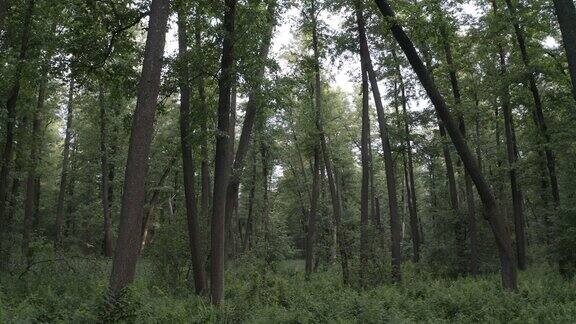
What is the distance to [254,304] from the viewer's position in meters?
10.8

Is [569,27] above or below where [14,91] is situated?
below

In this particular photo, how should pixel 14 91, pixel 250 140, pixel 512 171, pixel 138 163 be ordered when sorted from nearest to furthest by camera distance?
pixel 138 163, pixel 14 91, pixel 250 140, pixel 512 171

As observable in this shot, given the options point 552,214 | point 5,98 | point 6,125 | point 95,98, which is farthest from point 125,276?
point 95,98

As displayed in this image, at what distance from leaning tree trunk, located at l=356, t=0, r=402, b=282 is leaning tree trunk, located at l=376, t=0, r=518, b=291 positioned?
5.47 metres

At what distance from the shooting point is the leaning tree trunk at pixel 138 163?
7672 mm

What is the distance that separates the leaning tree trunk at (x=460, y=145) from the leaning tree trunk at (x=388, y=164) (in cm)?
547

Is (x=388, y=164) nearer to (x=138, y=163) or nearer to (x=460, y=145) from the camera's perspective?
(x=460, y=145)

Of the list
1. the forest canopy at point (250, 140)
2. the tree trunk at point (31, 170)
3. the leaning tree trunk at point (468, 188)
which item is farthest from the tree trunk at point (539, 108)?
the tree trunk at point (31, 170)

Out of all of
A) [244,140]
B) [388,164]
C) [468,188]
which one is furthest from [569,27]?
[468,188]

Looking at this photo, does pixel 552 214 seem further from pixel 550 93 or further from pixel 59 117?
pixel 59 117

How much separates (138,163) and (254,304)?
4.80 m

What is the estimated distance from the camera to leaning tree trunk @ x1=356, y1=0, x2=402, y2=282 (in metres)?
15.7

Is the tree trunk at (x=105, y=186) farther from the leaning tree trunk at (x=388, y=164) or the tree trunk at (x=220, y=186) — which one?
→ the tree trunk at (x=220, y=186)

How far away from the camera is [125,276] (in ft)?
25.1
